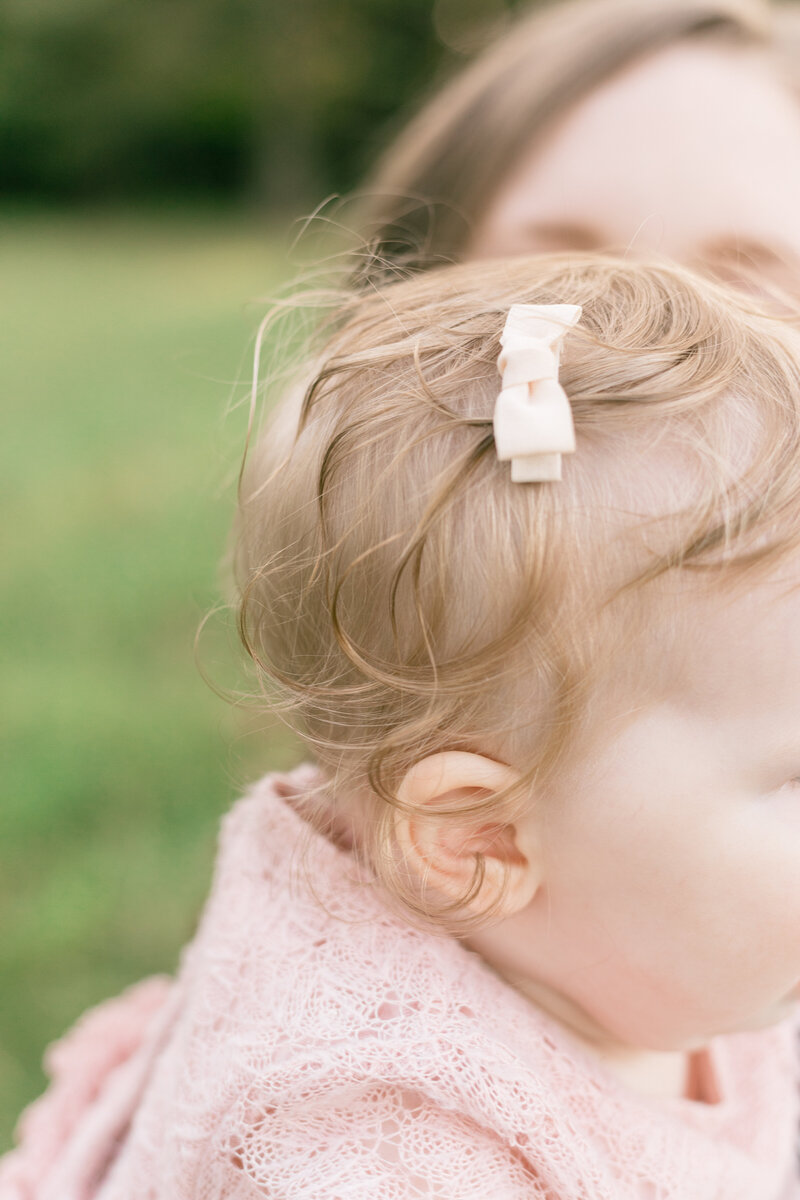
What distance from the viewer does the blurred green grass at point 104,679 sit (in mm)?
1775

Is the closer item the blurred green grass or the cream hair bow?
the cream hair bow

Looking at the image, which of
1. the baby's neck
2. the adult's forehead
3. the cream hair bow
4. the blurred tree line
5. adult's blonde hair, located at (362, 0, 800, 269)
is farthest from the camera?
the blurred tree line

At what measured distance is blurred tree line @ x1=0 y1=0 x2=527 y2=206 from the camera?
16.1 meters

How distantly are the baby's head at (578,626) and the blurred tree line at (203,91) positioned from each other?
1574cm

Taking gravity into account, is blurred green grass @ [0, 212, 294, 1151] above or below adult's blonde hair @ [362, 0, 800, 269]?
below

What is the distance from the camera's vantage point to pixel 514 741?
0.92 metres

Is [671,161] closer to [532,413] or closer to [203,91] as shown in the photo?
[532,413]

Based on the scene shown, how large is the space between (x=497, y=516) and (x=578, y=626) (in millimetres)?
108

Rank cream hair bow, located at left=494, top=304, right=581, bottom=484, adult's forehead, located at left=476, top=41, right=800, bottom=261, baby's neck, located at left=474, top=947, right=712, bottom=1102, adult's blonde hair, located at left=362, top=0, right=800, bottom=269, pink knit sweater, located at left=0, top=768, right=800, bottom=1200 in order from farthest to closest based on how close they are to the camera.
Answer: adult's blonde hair, located at left=362, top=0, right=800, bottom=269 < adult's forehead, located at left=476, top=41, right=800, bottom=261 < baby's neck, located at left=474, top=947, right=712, bottom=1102 < pink knit sweater, located at left=0, top=768, right=800, bottom=1200 < cream hair bow, located at left=494, top=304, right=581, bottom=484

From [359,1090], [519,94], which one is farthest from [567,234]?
[359,1090]

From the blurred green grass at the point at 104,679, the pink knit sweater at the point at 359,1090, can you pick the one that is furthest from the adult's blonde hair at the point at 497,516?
the blurred green grass at the point at 104,679

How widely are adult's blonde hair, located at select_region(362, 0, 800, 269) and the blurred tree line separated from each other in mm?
14348

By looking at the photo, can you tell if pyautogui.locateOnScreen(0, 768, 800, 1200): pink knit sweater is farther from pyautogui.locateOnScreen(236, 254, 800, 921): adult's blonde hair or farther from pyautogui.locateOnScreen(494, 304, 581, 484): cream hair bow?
pyautogui.locateOnScreen(494, 304, 581, 484): cream hair bow

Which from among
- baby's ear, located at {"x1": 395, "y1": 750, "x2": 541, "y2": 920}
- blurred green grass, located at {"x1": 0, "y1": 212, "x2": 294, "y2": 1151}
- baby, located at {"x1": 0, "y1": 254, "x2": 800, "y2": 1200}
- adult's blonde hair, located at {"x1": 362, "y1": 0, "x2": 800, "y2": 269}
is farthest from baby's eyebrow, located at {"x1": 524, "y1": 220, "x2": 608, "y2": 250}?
baby's ear, located at {"x1": 395, "y1": 750, "x2": 541, "y2": 920}
